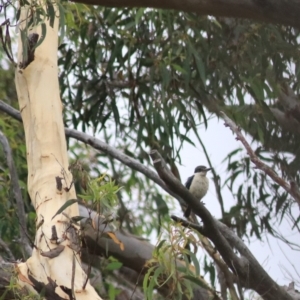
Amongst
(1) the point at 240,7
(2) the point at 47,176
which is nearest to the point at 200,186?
(2) the point at 47,176

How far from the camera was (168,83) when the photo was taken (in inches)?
142

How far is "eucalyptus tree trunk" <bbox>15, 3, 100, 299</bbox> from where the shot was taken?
7.49 feet

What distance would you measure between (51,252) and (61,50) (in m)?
2.36

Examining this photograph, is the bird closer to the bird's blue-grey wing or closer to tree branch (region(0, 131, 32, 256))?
the bird's blue-grey wing

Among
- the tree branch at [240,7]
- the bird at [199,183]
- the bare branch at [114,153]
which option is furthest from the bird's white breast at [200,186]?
the tree branch at [240,7]

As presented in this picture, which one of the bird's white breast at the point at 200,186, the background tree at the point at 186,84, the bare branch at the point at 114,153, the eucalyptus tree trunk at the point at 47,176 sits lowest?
the eucalyptus tree trunk at the point at 47,176

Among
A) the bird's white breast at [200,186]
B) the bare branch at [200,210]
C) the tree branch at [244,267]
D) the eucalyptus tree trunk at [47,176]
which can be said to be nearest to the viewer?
the bare branch at [200,210]

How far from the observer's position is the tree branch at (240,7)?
1956 millimetres

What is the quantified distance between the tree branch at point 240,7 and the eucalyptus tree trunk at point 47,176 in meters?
0.54

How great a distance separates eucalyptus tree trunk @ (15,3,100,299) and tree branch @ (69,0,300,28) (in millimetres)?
544

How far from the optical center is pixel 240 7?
1972 mm

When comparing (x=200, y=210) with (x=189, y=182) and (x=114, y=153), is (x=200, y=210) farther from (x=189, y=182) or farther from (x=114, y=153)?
(x=189, y=182)

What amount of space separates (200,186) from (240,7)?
1.78 meters

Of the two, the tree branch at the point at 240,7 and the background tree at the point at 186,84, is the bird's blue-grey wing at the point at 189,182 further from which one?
the tree branch at the point at 240,7
